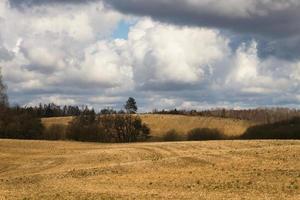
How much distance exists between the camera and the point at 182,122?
178125 mm

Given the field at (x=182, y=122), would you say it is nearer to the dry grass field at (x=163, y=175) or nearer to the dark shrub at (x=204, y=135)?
the dark shrub at (x=204, y=135)

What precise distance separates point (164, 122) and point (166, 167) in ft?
423

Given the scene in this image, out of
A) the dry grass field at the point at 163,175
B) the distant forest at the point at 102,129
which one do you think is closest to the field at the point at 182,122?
the distant forest at the point at 102,129

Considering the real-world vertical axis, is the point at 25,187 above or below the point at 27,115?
below

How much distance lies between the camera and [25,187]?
40.8 metres

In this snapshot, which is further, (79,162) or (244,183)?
(79,162)

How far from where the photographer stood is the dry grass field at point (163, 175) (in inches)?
1287

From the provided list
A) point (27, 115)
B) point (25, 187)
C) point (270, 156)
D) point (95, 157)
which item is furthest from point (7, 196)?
point (27, 115)

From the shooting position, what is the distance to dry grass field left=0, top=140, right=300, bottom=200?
1287 inches

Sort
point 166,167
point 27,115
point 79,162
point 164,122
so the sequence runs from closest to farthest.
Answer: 1. point 166,167
2. point 79,162
3. point 27,115
4. point 164,122

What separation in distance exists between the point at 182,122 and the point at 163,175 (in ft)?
444

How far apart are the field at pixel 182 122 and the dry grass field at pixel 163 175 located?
98.4 m

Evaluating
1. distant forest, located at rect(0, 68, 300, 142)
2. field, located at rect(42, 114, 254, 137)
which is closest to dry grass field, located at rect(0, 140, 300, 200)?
distant forest, located at rect(0, 68, 300, 142)

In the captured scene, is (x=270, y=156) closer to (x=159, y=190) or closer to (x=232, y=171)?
(x=232, y=171)
